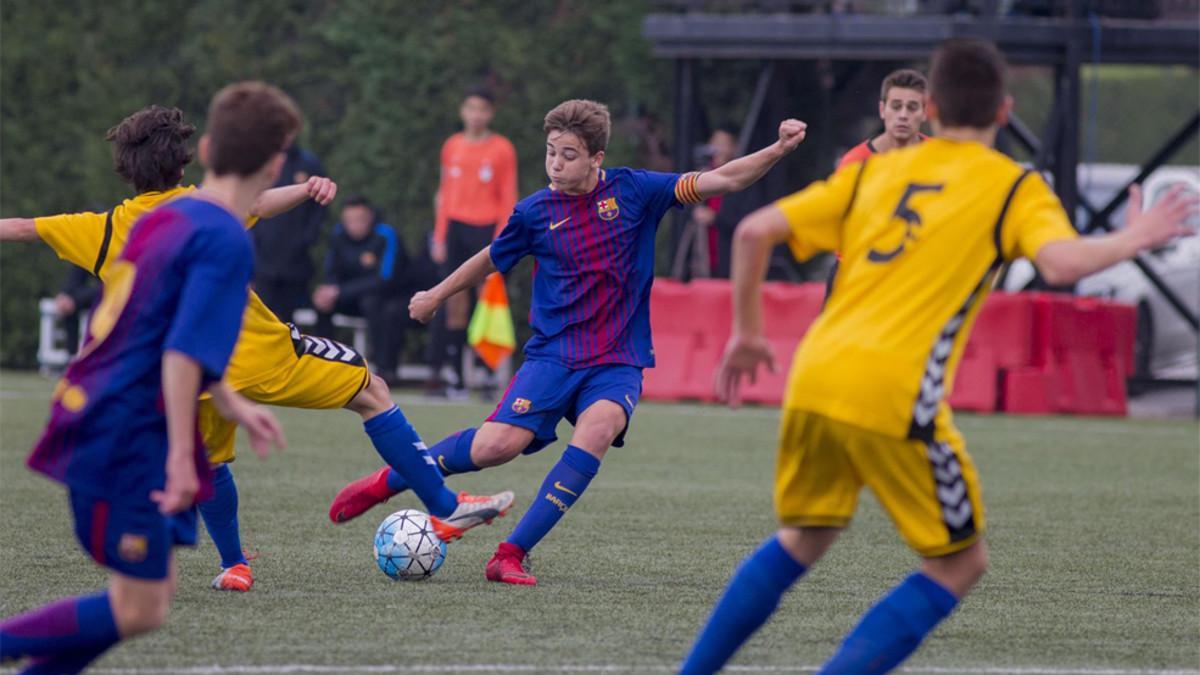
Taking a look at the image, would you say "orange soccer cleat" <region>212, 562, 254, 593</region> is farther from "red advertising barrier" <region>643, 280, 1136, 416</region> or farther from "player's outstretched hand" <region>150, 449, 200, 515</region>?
"red advertising barrier" <region>643, 280, 1136, 416</region>

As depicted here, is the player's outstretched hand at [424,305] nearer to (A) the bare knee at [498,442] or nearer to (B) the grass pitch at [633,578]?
(A) the bare knee at [498,442]

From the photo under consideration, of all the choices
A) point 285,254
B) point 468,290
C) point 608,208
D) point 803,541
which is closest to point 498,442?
point 608,208

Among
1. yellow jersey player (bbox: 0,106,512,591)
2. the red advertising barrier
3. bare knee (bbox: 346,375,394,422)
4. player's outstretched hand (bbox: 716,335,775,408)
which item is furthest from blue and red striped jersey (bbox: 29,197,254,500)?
the red advertising barrier

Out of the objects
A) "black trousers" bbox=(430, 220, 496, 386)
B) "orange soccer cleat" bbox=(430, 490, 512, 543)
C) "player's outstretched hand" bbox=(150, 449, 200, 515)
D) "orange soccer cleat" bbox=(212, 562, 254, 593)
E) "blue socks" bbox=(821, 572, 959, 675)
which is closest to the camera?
"player's outstretched hand" bbox=(150, 449, 200, 515)

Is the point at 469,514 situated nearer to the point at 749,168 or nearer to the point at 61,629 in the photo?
the point at 749,168

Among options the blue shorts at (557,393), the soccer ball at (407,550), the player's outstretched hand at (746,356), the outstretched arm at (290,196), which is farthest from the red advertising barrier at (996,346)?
the player's outstretched hand at (746,356)

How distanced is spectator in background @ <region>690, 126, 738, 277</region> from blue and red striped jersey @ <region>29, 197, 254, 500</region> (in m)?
10.4

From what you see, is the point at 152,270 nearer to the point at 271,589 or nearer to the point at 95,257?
the point at 95,257

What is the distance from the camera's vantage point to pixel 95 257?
545 centimetres

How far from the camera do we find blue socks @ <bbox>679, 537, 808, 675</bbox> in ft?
13.3

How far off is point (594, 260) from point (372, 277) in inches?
338

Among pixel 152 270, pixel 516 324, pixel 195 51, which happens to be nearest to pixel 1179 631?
pixel 152 270

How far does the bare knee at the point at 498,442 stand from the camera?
6.27 m

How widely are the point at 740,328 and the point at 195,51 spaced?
43.5ft
